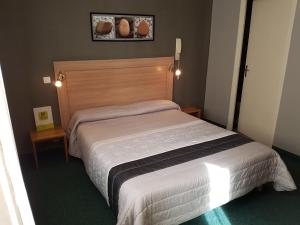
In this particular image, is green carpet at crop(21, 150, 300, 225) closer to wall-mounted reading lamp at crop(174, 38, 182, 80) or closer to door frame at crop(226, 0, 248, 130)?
door frame at crop(226, 0, 248, 130)

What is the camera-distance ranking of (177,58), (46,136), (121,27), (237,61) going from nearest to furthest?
(46,136) → (121,27) → (237,61) → (177,58)

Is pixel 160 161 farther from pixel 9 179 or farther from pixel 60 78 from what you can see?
pixel 60 78

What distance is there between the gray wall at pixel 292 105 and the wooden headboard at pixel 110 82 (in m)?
1.65

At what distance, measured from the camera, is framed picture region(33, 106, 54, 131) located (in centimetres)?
297

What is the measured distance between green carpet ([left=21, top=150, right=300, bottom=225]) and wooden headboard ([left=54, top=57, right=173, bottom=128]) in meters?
0.85

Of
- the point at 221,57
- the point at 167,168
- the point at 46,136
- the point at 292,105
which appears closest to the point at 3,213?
the point at 167,168

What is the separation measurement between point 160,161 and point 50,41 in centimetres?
205

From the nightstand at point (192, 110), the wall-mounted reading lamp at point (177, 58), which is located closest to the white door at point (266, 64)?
the nightstand at point (192, 110)

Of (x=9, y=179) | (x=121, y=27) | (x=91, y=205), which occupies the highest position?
(x=121, y=27)

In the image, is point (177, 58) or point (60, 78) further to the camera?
point (177, 58)

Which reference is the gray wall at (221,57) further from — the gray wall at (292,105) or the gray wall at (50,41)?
the gray wall at (292,105)

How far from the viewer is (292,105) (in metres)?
2.96

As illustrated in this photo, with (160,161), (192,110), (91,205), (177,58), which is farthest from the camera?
(192,110)

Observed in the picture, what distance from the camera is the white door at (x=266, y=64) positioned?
118 inches
